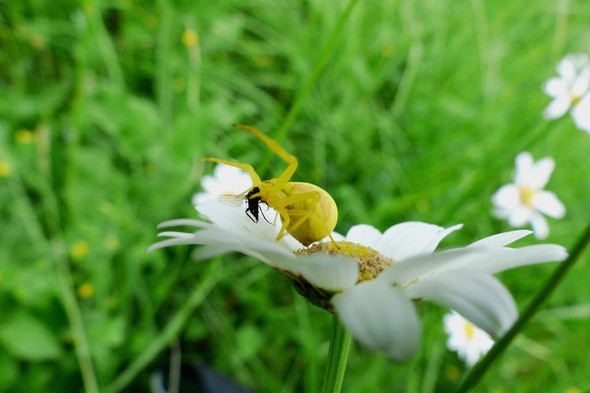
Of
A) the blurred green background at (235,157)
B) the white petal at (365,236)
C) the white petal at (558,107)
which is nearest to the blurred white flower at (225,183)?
the blurred green background at (235,157)

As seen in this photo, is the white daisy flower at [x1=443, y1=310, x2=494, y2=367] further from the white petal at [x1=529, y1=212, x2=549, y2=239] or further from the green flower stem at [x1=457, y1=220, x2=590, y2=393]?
the green flower stem at [x1=457, y1=220, x2=590, y2=393]

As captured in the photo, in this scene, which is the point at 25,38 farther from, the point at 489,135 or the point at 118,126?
the point at 489,135

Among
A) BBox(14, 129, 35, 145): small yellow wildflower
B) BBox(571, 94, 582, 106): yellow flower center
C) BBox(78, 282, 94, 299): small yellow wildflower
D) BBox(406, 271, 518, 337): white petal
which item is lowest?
BBox(406, 271, 518, 337): white petal

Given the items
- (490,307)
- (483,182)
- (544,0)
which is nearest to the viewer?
(490,307)

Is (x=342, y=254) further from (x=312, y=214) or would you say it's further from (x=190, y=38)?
(x=190, y=38)

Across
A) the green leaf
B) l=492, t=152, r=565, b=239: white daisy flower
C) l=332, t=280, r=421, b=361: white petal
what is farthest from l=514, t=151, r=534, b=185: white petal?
the green leaf

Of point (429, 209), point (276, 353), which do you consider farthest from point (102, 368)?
point (429, 209)

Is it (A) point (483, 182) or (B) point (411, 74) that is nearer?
(A) point (483, 182)
